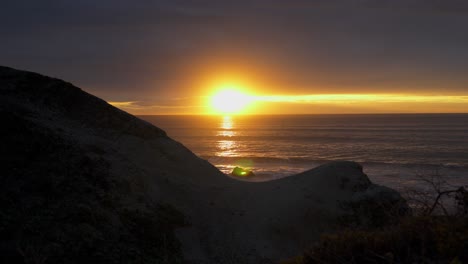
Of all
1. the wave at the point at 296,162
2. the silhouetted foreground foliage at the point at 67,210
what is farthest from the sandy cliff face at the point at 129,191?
the wave at the point at 296,162

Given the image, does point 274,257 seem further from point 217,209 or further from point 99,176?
point 99,176

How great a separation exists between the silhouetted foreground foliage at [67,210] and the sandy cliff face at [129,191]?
0.03m

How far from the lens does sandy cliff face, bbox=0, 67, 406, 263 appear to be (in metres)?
10.5

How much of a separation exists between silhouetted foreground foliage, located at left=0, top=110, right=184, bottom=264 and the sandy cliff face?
0.11ft

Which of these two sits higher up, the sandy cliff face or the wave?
the sandy cliff face

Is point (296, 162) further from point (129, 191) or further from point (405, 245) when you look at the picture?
point (405, 245)

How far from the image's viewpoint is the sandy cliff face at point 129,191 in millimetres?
10484

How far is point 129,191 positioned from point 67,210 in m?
2.43

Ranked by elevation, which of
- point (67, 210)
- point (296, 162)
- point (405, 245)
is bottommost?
point (296, 162)

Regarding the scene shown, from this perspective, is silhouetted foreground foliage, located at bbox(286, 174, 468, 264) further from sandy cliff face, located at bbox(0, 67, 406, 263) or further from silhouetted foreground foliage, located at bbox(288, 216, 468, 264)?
sandy cliff face, located at bbox(0, 67, 406, 263)

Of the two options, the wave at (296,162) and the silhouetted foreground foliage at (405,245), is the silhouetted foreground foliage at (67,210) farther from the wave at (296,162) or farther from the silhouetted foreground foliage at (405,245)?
the wave at (296,162)

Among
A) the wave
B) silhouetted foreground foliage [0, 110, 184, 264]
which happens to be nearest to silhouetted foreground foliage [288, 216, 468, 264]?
silhouetted foreground foliage [0, 110, 184, 264]

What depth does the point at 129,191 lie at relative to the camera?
12672 mm

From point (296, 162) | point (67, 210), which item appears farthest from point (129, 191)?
point (296, 162)
